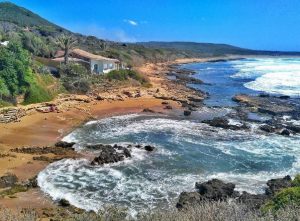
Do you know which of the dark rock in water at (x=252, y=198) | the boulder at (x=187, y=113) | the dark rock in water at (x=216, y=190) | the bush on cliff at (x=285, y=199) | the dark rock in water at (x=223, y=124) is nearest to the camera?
the bush on cliff at (x=285, y=199)

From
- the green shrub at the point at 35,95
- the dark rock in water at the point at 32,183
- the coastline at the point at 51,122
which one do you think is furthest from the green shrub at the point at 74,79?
the dark rock in water at the point at 32,183

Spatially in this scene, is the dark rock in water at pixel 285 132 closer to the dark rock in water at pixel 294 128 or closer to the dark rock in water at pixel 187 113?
the dark rock in water at pixel 294 128

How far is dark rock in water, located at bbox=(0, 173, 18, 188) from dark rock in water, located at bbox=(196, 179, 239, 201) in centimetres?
885

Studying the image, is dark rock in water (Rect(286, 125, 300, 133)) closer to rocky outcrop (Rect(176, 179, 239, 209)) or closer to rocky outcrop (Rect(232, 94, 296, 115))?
rocky outcrop (Rect(232, 94, 296, 115))

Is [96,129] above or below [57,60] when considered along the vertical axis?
below

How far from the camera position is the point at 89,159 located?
27000mm

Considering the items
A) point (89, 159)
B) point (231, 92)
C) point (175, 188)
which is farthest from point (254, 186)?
point (231, 92)

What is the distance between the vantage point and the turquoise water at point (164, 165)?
2166 centimetres

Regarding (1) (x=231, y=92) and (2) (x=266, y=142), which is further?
(1) (x=231, y=92)

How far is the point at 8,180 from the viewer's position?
22672 mm

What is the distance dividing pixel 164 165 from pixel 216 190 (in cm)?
528

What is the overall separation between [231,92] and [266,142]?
29.8 meters

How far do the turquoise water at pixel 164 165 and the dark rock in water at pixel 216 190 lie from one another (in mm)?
940

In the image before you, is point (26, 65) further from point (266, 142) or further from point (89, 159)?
point (266, 142)
